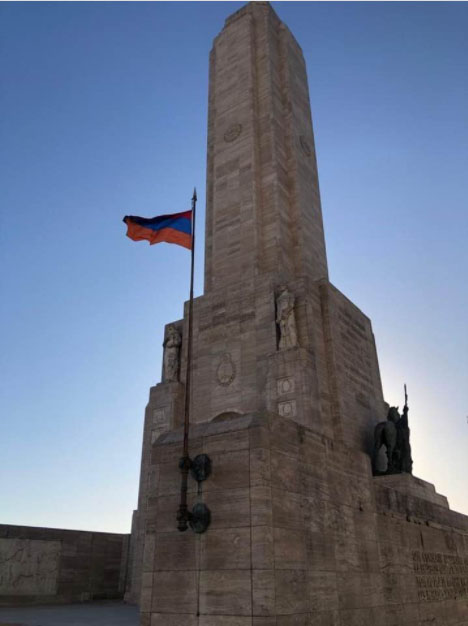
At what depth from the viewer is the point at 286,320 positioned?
2034cm

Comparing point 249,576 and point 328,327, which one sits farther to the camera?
point 328,327

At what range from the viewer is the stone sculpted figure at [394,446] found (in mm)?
20141

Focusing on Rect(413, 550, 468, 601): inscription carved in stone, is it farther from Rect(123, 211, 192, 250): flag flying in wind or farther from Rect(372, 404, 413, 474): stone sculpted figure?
Rect(123, 211, 192, 250): flag flying in wind

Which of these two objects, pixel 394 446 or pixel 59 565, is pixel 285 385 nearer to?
pixel 394 446

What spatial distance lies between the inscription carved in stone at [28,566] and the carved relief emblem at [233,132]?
20457 millimetres

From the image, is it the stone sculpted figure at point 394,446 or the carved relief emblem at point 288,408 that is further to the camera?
the stone sculpted figure at point 394,446

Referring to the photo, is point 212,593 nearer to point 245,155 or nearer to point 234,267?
point 234,267

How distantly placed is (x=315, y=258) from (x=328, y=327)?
5638mm

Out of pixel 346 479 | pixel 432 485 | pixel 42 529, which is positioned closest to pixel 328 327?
pixel 432 485

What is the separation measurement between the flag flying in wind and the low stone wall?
10994mm

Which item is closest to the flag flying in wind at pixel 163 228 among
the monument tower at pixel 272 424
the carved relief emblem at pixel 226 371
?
the monument tower at pixel 272 424

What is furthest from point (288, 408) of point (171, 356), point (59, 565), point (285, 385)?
point (59, 565)

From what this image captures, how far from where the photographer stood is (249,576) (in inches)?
345

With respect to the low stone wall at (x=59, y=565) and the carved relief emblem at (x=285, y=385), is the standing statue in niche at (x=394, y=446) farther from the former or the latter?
the low stone wall at (x=59, y=565)
